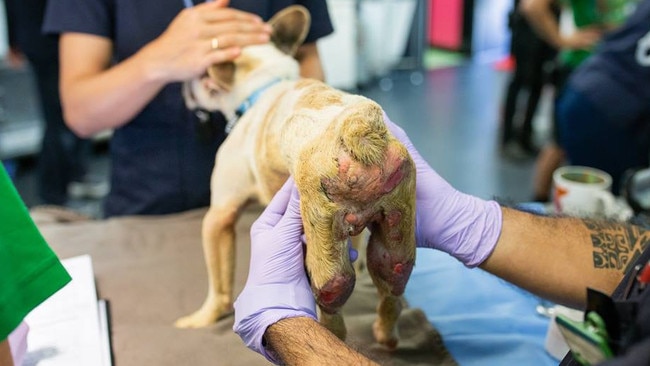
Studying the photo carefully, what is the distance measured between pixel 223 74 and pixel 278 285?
1.10 feet

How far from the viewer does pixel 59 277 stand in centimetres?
63

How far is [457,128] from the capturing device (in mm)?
3648

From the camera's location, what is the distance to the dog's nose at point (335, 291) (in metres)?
0.63

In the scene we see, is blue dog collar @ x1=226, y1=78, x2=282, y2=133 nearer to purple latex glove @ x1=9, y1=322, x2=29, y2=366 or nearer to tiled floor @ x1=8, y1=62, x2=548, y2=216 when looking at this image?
purple latex glove @ x1=9, y1=322, x2=29, y2=366

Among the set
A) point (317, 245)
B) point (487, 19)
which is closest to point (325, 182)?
point (317, 245)

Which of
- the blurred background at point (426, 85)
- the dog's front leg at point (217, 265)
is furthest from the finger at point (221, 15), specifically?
the blurred background at point (426, 85)

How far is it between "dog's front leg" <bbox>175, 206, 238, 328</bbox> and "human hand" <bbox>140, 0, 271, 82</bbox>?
210 mm

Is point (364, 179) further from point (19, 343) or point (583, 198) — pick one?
point (583, 198)

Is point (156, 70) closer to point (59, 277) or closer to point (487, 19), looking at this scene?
point (59, 277)

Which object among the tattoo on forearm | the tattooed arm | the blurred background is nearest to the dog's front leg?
the tattooed arm

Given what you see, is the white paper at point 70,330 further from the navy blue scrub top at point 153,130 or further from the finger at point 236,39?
the finger at point 236,39

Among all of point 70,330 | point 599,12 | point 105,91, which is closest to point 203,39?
point 105,91

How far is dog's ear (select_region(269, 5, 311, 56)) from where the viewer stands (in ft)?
2.96

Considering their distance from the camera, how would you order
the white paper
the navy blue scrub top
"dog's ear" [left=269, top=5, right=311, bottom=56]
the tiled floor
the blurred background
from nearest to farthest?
the white paper, "dog's ear" [left=269, top=5, right=311, bottom=56], the navy blue scrub top, the tiled floor, the blurred background
